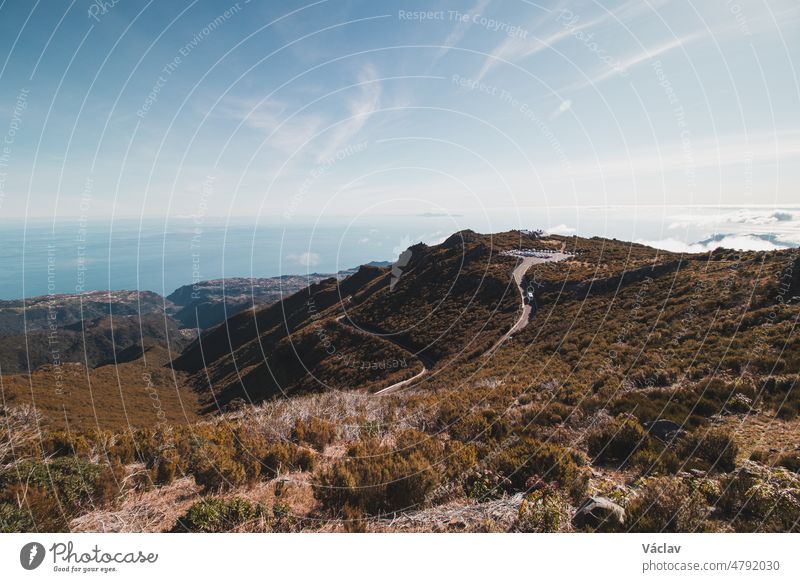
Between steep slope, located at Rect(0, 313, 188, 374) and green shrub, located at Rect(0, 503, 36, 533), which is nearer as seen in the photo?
green shrub, located at Rect(0, 503, 36, 533)

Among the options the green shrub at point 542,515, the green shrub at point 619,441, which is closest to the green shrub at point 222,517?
the green shrub at point 542,515

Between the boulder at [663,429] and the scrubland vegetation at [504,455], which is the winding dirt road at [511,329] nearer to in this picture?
the scrubland vegetation at [504,455]

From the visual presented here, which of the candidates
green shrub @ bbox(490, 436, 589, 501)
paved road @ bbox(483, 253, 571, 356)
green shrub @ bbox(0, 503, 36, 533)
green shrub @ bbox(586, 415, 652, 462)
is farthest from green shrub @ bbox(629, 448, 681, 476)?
paved road @ bbox(483, 253, 571, 356)

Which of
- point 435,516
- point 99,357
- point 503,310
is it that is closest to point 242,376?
point 503,310

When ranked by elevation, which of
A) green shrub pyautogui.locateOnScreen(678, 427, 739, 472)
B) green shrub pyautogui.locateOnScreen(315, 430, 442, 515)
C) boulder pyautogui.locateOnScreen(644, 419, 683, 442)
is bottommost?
green shrub pyautogui.locateOnScreen(315, 430, 442, 515)

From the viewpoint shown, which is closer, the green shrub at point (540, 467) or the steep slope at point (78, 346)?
the green shrub at point (540, 467)

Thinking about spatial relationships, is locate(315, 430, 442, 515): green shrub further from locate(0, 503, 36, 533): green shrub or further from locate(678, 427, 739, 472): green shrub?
locate(678, 427, 739, 472): green shrub
